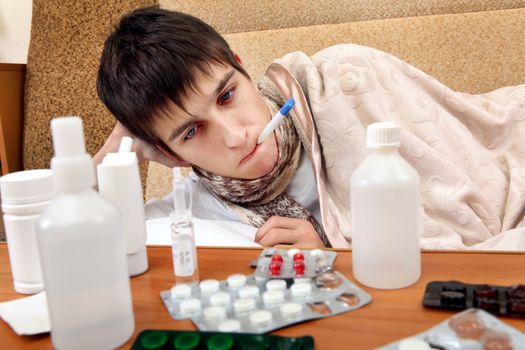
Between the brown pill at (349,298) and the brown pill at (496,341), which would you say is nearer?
the brown pill at (496,341)

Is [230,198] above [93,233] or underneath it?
underneath

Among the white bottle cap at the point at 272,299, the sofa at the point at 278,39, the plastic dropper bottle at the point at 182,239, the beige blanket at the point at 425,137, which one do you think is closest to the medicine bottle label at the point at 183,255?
the plastic dropper bottle at the point at 182,239

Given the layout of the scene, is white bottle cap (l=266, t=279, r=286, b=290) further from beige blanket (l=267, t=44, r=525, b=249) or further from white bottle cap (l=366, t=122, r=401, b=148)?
beige blanket (l=267, t=44, r=525, b=249)

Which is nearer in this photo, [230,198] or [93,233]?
[93,233]

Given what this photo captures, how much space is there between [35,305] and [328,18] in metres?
1.29

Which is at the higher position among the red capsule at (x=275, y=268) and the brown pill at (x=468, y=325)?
the red capsule at (x=275, y=268)

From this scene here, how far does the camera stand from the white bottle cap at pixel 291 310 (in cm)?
43

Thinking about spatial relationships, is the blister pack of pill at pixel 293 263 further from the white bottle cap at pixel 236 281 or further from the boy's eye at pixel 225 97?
the boy's eye at pixel 225 97

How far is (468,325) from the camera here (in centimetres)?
38

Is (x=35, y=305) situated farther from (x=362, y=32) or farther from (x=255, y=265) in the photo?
(x=362, y=32)

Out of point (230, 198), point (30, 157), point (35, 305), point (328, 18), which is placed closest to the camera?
point (35, 305)

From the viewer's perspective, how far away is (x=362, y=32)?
1.43 metres

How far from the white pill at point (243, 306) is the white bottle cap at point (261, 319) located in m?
0.01

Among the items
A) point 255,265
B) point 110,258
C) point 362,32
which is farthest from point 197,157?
point 362,32
